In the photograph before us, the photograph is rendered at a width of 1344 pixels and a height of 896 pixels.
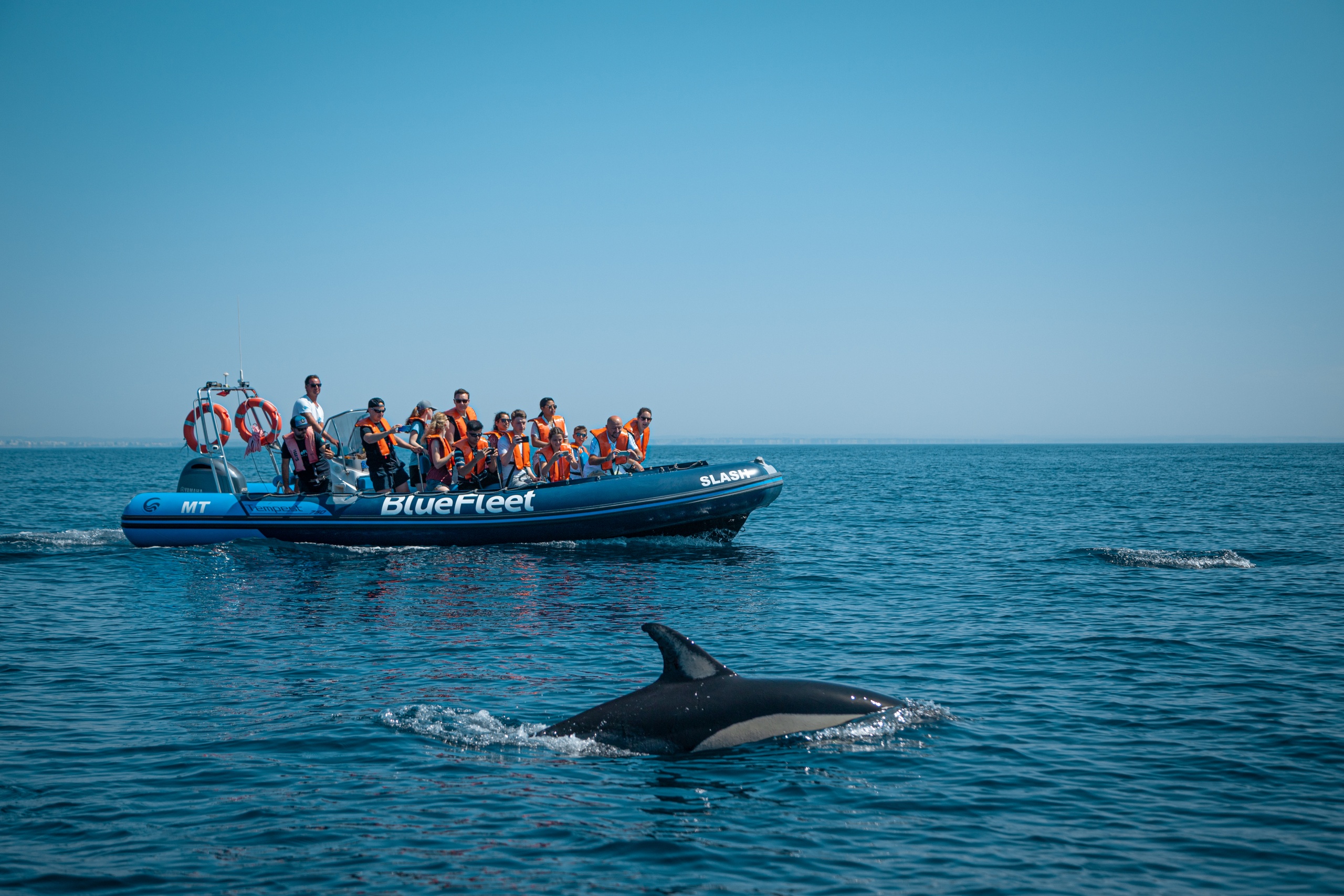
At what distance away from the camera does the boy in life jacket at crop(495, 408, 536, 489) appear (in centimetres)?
1809

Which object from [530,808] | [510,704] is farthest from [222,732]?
[530,808]

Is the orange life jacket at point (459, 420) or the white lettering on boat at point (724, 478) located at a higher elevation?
the orange life jacket at point (459, 420)

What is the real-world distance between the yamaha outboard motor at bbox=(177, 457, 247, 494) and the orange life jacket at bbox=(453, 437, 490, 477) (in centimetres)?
462

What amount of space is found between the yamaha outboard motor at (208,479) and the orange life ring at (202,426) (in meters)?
0.42

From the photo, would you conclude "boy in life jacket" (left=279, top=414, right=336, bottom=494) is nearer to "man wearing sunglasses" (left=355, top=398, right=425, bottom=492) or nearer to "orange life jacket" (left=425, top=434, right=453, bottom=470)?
"man wearing sunglasses" (left=355, top=398, right=425, bottom=492)

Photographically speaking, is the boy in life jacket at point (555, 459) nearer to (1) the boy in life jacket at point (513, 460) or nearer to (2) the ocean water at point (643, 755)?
(1) the boy in life jacket at point (513, 460)

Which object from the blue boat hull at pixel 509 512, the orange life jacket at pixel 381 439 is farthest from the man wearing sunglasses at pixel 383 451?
the blue boat hull at pixel 509 512

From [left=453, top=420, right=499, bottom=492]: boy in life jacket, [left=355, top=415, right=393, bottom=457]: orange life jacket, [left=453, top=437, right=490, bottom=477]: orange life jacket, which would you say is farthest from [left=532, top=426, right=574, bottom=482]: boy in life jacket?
[left=355, top=415, right=393, bottom=457]: orange life jacket

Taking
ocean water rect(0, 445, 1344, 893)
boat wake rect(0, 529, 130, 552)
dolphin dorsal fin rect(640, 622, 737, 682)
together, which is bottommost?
ocean water rect(0, 445, 1344, 893)

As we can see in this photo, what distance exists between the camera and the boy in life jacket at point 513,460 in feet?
59.4

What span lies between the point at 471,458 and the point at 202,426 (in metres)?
5.22

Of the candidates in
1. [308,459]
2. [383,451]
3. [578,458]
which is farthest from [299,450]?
[578,458]

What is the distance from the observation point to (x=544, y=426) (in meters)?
18.7

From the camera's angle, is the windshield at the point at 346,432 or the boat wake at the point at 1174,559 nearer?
the boat wake at the point at 1174,559
